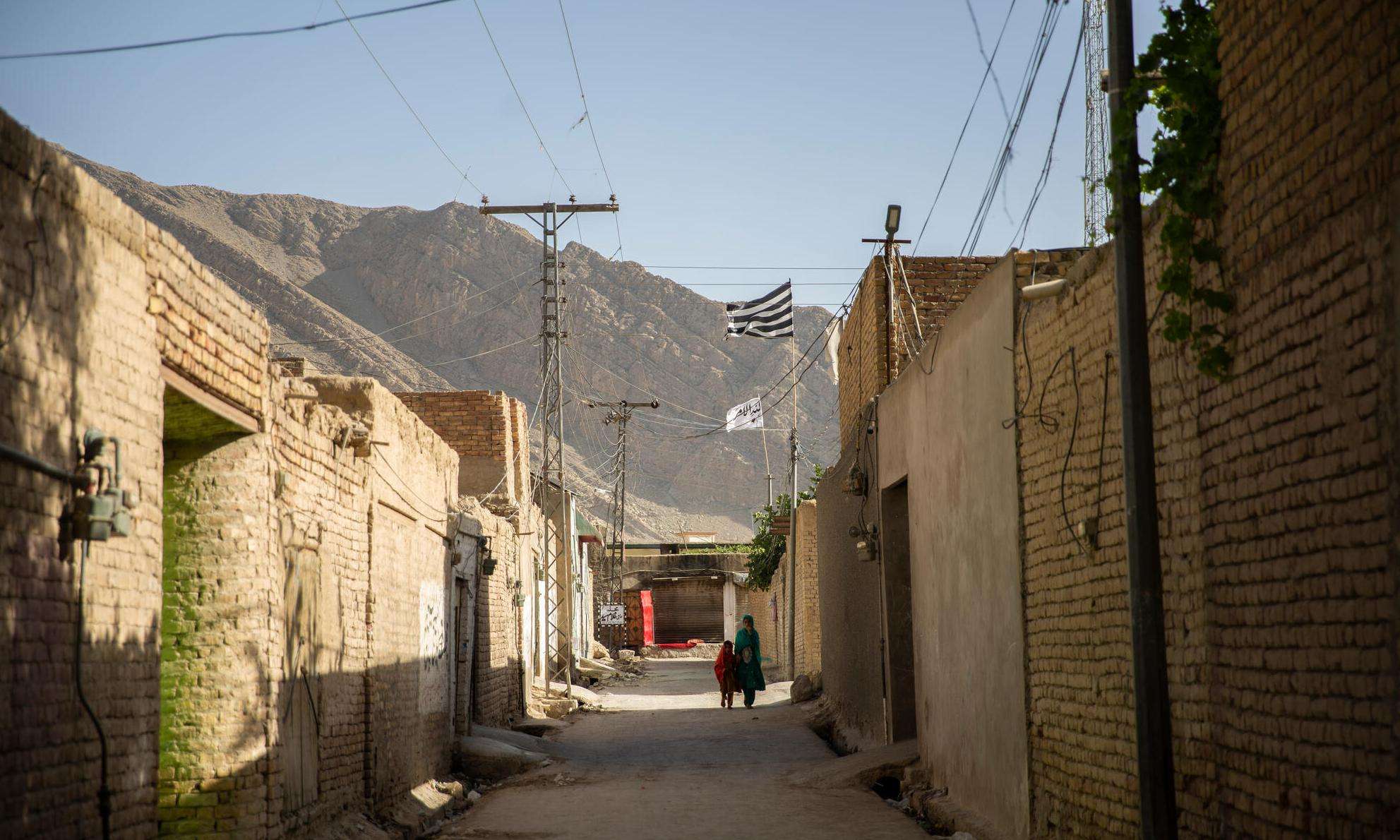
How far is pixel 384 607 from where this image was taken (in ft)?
35.2

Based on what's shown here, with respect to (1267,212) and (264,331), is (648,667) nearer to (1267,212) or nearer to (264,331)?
(264,331)

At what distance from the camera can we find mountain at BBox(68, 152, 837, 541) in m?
106

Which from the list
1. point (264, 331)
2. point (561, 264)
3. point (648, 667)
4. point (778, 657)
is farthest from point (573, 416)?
point (264, 331)

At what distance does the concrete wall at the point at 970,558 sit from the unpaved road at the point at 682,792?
0.83m

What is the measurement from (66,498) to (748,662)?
62.8 feet

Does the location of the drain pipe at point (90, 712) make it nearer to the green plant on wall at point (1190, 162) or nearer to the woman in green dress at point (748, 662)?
the green plant on wall at point (1190, 162)

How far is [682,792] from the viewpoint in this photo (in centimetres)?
1216

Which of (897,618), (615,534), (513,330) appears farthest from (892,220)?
(513,330)

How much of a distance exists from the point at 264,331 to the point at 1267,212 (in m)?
5.65

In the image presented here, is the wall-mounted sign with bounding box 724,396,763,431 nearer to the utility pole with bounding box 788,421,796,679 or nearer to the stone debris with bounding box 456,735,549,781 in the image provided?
the utility pole with bounding box 788,421,796,679

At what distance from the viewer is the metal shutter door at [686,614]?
182 feet

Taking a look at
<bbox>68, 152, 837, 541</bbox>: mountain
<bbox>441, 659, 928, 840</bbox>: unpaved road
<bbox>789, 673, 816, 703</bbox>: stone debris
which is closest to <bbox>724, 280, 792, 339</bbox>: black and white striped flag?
<bbox>789, 673, 816, 703</bbox>: stone debris

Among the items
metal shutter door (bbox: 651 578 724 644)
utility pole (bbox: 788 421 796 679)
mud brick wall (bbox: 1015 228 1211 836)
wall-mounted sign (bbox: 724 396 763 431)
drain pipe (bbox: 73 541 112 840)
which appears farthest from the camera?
metal shutter door (bbox: 651 578 724 644)

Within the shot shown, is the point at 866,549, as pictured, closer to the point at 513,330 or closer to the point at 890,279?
the point at 890,279
